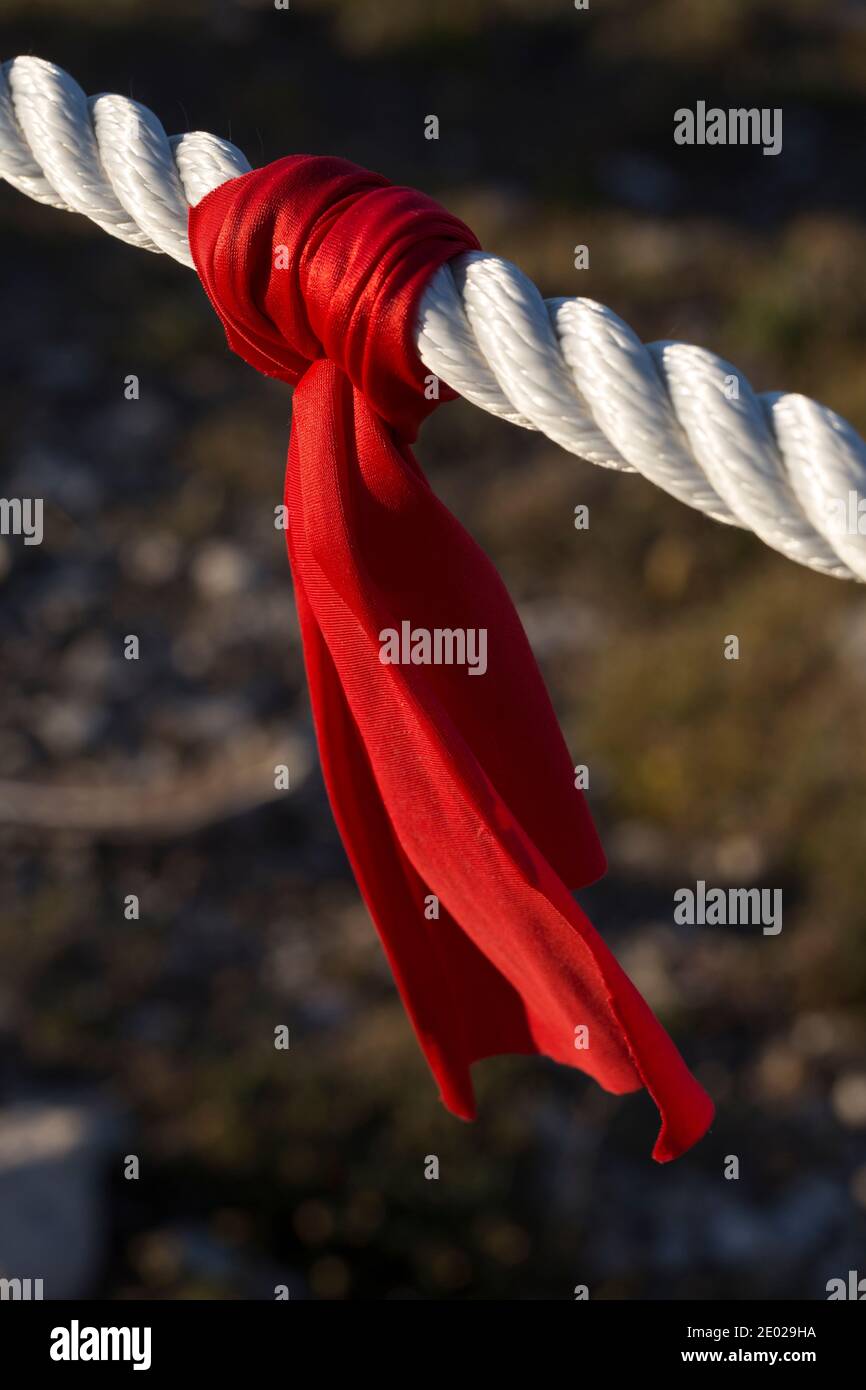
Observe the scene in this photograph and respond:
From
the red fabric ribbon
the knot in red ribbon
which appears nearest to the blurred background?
the red fabric ribbon

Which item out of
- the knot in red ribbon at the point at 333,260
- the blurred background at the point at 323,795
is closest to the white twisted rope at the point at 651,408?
the knot in red ribbon at the point at 333,260

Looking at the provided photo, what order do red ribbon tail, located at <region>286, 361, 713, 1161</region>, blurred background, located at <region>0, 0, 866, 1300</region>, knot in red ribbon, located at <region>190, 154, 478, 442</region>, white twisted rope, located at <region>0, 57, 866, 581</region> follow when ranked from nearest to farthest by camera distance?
white twisted rope, located at <region>0, 57, 866, 581</region>, knot in red ribbon, located at <region>190, 154, 478, 442</region>, red ribbon tail, located at <region>286, 361, 713, 1161</region>, blurred background, located at <region>0, 0, 866, 1300</region>

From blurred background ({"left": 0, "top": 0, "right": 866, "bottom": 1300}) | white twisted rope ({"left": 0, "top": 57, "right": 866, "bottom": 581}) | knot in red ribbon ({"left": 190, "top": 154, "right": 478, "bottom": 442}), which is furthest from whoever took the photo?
blurred background ({"left": 0, "top": 0, "right": 866, "bottom": 1300})

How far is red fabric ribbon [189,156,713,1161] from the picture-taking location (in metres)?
1.01

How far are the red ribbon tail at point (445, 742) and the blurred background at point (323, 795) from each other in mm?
1480

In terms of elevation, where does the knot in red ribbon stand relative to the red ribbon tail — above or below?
above

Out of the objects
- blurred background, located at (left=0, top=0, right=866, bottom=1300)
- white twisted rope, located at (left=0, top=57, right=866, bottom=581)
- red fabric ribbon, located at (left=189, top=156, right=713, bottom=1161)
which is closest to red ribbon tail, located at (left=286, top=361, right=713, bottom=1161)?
red fabric ribbon, located at (left=189, top=156, right=713, bottom=1161)

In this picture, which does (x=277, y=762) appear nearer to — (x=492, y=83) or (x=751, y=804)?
(x=751, y=804)

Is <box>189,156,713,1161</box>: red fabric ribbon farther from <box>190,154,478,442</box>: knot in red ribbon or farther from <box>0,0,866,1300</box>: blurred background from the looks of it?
<box>0,0,866,1300</box>: blurred background

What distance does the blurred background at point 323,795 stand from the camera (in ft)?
8.57

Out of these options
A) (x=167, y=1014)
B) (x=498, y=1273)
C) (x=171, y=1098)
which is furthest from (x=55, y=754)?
(x=498, y=1273)

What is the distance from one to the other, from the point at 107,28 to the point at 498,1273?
5875 millimetres

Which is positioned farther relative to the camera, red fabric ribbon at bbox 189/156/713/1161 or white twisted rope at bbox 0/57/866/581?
red fabric ribbon at bbox 189/156/713/1161

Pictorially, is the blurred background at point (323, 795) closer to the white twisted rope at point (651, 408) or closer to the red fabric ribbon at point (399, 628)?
the red fabric ribbon at point (399, 628)
